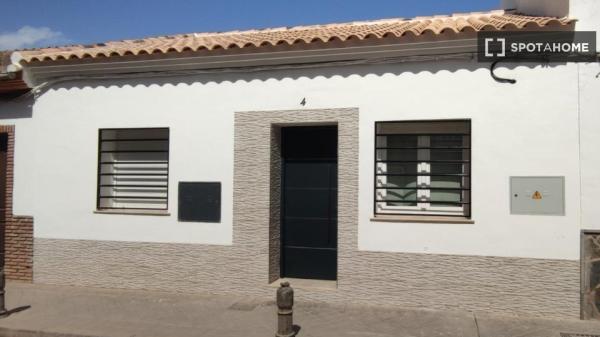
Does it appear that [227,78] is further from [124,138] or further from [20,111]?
[20,111]

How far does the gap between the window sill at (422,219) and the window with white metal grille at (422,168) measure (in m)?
0.15

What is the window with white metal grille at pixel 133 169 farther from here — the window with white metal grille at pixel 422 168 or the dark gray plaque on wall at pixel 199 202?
the window with white metal grille at pixel 422 168

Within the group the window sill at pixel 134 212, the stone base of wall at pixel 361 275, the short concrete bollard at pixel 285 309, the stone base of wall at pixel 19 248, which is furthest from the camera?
the stone base of wall at pixel 19 248

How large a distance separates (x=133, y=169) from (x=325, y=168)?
3108 mm

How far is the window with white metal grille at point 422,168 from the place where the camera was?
22.0 feet

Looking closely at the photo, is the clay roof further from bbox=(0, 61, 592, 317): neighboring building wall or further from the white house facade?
bbox=(0, 61, 592, 317): neighboring building wall

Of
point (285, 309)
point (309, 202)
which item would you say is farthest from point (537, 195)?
point (285, 309)

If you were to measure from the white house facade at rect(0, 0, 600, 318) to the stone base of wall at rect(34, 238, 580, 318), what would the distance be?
2 centimetres

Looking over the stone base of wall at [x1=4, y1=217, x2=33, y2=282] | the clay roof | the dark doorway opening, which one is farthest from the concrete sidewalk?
the clay roof

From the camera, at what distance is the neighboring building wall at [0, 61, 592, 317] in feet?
20.1

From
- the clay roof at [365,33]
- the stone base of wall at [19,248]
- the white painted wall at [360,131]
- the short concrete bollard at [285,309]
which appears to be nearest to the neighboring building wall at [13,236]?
the stone base of wall at [19,248]

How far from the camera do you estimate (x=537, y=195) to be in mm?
6109

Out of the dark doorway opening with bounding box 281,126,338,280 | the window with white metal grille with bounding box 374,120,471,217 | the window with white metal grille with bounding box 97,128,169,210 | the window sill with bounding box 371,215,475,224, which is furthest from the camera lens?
the window with white metal grille with bounding box 97,128,169,210

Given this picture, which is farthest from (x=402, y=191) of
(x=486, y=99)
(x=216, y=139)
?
(x=216, y=139)
